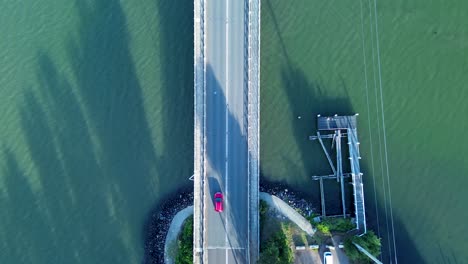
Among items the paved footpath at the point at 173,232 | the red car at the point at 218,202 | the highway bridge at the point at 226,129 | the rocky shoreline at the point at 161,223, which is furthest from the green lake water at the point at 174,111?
the red car at the point at 218,202

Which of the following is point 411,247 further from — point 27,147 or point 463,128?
point 27,147

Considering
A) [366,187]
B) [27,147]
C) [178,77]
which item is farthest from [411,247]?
[27,147]

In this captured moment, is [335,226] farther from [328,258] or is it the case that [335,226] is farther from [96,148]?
[96,148]

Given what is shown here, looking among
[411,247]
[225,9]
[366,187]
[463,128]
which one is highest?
[225,9]

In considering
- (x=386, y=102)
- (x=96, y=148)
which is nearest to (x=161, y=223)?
(x=96, y=148)

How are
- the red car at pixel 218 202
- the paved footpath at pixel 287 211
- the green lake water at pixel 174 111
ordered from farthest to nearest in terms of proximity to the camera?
the green lake water at pixel 174 111 → the paved footpath at pixel 287 211 → the red car at pixel 218 202

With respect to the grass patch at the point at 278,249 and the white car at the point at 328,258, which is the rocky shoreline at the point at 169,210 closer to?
the grass patch at the point at 278,249
